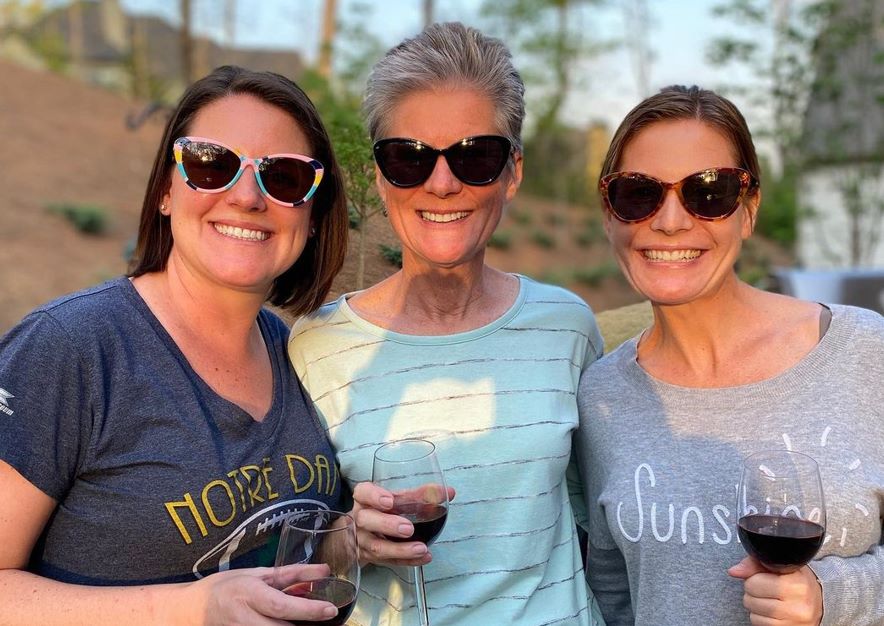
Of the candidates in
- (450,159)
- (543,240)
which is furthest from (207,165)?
(543,240)

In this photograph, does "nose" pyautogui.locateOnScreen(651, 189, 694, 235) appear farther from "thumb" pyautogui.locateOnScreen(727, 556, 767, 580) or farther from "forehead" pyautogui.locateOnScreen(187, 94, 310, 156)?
"forehead" pyautogui.locateOnScreen(187, 94, 310, 156)

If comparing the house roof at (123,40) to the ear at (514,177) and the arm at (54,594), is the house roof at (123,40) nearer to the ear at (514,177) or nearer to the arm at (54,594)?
the ear at (514,177)

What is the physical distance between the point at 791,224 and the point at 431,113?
2084 centimetres

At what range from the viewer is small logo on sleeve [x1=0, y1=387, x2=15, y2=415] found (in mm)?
1925

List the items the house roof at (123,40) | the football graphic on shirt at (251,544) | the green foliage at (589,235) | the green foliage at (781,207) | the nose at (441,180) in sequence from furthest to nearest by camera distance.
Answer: the house roof at (123,40) < the green foliage at (589,235) < the green foliage at (781,207) < the nose at (441,180) < the football graphic on shirt at (251,544)

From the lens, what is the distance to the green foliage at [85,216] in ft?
54.5

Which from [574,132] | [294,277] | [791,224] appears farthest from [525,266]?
A: [294,277]

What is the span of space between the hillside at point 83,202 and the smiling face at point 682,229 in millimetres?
8891

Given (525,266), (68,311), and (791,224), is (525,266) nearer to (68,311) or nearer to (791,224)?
(791,224)

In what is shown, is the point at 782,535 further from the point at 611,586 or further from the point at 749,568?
the point at 611,586

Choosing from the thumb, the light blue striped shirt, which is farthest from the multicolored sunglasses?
the thumb

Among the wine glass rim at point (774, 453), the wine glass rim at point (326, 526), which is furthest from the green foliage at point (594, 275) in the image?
the wine glass rim at point (326, 526)

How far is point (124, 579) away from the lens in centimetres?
211

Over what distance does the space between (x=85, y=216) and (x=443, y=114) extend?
51.2 feet
